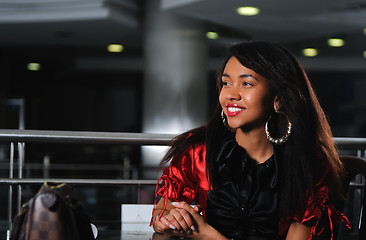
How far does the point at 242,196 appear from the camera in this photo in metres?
1.63

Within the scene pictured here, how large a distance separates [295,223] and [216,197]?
0.90 ft

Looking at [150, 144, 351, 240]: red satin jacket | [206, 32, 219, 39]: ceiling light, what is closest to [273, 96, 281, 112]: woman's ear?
[150, 144, 351, 240]: red satin jacket

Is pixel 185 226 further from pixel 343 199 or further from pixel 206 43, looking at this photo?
pixel 206 43

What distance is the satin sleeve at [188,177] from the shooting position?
1.70 metres

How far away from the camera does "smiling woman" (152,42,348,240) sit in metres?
1.57

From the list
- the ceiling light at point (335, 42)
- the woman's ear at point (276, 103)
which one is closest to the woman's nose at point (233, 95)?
the woman's ear at point (276, 103)

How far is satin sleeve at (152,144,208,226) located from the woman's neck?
6.5 inches

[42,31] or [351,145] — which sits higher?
[42,31]

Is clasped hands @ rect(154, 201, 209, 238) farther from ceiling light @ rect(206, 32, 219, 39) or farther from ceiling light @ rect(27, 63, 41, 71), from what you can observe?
ceiling light @ rect(27, 63, 41, 71)

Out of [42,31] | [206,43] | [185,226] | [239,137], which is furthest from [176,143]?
[42,31]

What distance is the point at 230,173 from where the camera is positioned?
5.48ft

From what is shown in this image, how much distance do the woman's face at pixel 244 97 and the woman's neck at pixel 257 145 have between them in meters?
0.06

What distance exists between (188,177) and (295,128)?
0.41 meters

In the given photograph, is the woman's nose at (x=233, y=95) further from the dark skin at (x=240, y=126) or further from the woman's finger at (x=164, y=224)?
the woman's finger at (x=164, y=224)
